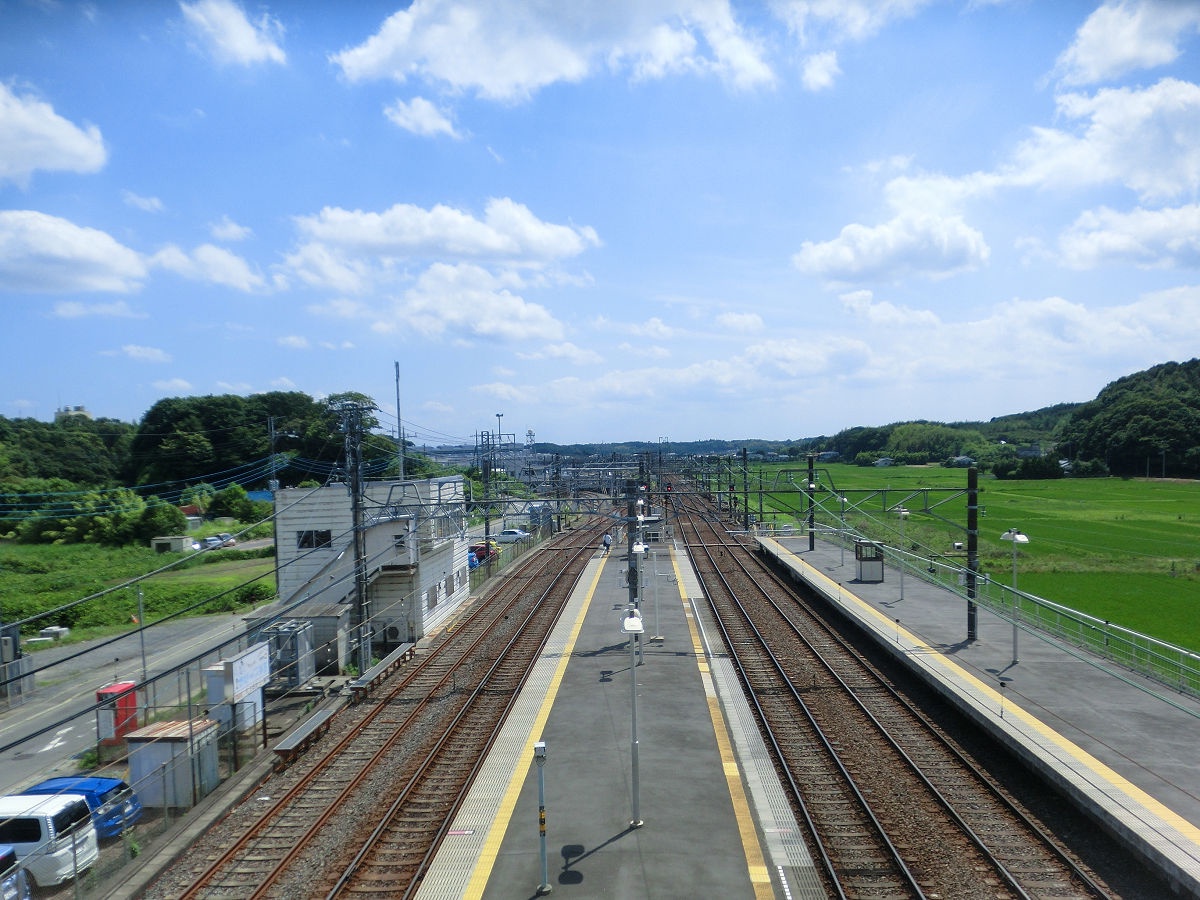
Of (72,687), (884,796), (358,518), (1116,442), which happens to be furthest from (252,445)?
(1116,442)

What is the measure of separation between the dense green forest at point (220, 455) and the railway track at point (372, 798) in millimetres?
19238

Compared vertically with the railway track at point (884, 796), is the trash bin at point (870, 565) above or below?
above

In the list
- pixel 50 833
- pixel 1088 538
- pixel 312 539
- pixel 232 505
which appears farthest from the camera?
pixel 232 505

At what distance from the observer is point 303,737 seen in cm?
1327

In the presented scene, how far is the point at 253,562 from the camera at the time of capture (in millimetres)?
40094

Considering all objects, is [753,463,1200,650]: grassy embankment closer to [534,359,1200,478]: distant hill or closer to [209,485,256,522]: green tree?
[534,359,1200,478]: distant hill

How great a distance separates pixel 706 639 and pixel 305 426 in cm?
6489

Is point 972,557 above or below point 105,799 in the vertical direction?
above

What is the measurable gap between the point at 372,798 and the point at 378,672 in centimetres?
634

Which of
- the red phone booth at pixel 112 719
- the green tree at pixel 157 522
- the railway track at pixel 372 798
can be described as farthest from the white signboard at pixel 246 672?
the green tree at pixel 157 522

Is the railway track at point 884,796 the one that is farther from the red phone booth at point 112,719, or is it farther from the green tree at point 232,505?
the green tree at point 232,505

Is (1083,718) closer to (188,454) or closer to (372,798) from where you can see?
(372,798)

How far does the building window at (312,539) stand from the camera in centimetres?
2148

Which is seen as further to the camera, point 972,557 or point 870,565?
point 870,565
